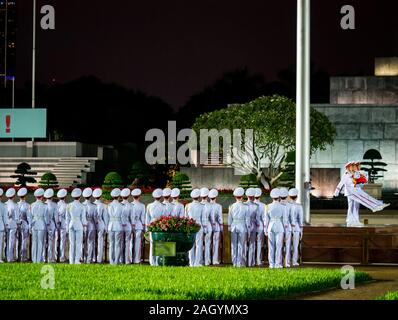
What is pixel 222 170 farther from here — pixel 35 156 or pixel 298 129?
pixel 298 129

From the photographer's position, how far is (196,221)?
22.8 m

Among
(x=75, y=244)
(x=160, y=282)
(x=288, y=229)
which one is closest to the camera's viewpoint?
(x=160, y=282)

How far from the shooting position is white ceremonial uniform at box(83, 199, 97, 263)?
77.5 ft

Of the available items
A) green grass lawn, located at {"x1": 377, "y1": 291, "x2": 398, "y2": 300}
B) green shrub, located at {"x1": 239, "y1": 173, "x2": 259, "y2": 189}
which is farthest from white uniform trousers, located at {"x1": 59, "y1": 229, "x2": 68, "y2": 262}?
green shrub, located at {"x1": 239, "y1": 173, "x2": 259, "y2": 189}

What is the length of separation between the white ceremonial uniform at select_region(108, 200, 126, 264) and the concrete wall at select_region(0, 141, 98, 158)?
33.0 metres

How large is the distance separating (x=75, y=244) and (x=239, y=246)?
3677mm

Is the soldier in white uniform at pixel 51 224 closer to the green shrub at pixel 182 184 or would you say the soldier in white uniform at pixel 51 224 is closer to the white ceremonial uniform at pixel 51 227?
the white ceremonial uniform at pixel 51 227

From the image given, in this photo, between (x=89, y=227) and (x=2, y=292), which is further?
(x=89, y=227)

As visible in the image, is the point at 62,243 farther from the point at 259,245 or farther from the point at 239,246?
the point at 259,245

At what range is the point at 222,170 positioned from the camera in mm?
48844

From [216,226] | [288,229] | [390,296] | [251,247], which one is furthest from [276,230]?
[390,296]

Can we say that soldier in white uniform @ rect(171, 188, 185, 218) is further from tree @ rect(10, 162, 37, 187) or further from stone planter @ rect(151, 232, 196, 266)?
tree @ rect(10, 162, 37, 187)
